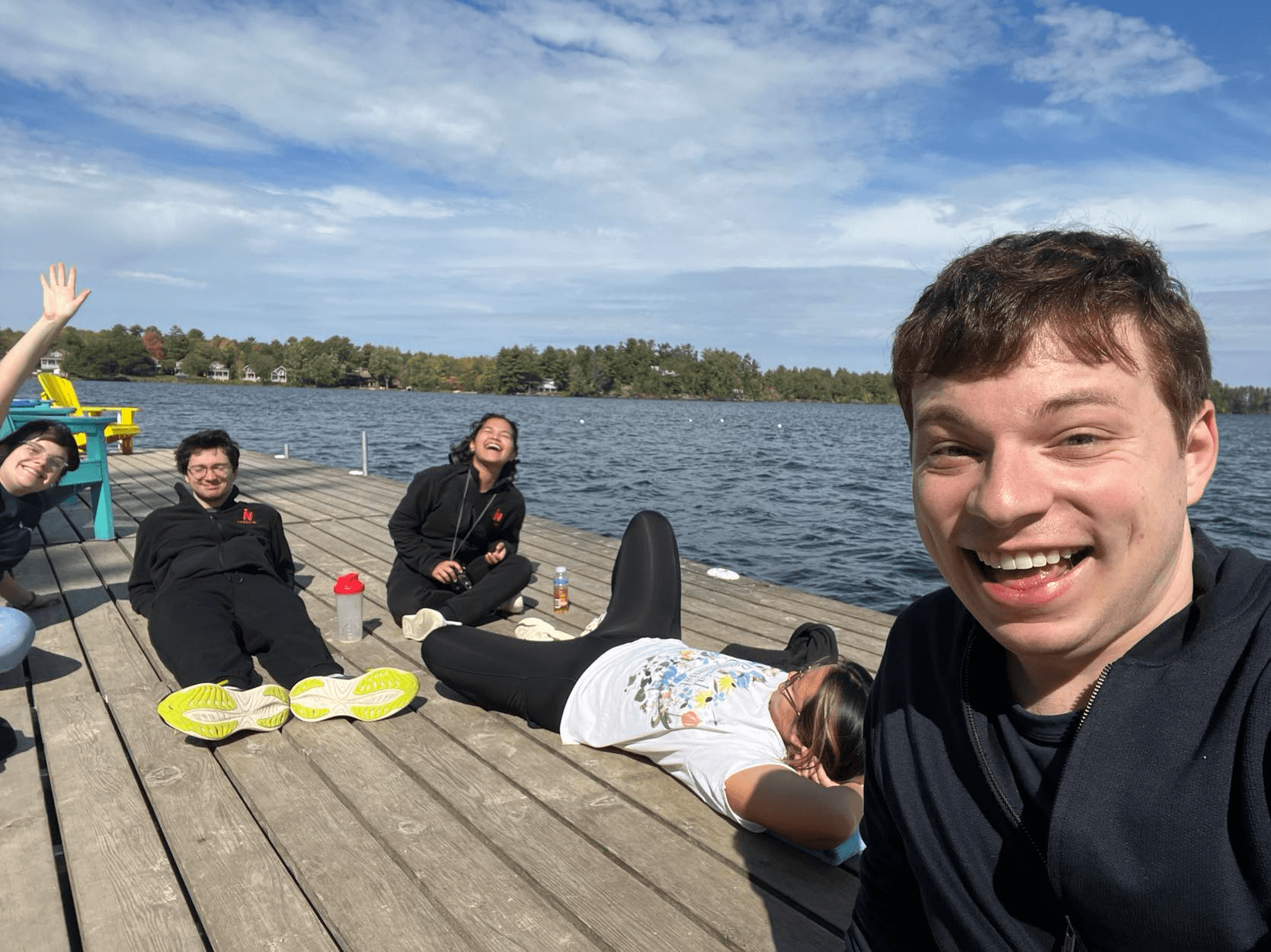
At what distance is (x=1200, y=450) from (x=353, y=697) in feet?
9.30

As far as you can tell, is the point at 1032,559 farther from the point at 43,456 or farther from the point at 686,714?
the point at 43,456

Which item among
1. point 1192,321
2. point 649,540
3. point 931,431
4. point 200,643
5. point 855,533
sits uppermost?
point 1192,321

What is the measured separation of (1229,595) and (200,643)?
134 inches

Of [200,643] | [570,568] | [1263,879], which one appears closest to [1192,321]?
[1263,879]

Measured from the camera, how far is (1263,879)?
32.2 inches

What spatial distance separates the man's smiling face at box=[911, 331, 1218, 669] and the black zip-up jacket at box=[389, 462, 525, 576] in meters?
3.85

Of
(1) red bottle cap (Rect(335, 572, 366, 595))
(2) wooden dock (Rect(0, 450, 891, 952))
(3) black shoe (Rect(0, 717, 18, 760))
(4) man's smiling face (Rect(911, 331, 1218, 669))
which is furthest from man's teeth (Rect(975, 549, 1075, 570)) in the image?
(1) red bottle cap (Rect(335, 572, 366, 595))

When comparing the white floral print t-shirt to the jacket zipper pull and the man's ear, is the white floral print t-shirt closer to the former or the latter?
the jacket zipper pull

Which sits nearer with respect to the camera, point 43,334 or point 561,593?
point 43,334

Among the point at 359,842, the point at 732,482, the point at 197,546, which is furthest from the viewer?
the point at 732,482

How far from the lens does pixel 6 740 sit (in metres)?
2.71

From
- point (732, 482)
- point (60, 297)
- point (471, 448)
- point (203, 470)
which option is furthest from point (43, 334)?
point (732, 482)

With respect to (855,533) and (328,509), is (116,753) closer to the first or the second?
(328,509)

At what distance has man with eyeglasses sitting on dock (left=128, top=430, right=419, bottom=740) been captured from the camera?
296 cm
